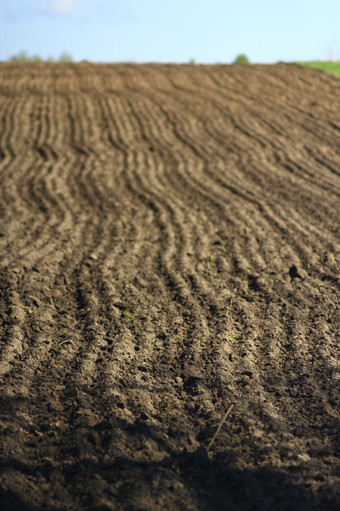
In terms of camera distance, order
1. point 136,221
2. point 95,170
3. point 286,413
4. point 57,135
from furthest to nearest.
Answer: point 57,135 → point 95,170 → point 136,221 → point 286,413

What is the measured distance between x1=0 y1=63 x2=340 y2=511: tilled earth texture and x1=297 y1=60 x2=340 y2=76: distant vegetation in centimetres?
1128

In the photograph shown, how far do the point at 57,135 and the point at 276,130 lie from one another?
5984mm

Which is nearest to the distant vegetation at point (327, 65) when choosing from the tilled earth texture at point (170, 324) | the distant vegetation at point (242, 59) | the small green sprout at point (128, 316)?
the distant vegetation at point (242, 59)

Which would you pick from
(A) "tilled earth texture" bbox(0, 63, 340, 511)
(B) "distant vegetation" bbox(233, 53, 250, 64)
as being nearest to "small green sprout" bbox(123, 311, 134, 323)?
(A) "tilled earth texture" bbox(0, 63, 340, 511)

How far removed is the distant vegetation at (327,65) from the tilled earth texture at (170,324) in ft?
37.0

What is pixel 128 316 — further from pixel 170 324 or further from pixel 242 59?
pixel 242 59

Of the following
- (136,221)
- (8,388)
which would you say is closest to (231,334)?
(8,388)

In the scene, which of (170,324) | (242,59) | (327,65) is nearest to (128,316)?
(170,324)

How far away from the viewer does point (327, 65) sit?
24.7 metres

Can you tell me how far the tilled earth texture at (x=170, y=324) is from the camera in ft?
10.6

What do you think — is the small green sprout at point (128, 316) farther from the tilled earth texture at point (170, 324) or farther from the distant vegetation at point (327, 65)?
the distant vegetation at point (327, 65)

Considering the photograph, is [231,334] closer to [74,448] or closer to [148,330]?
[148,330]

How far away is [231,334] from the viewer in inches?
206

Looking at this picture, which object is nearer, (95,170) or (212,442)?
(212,442)
